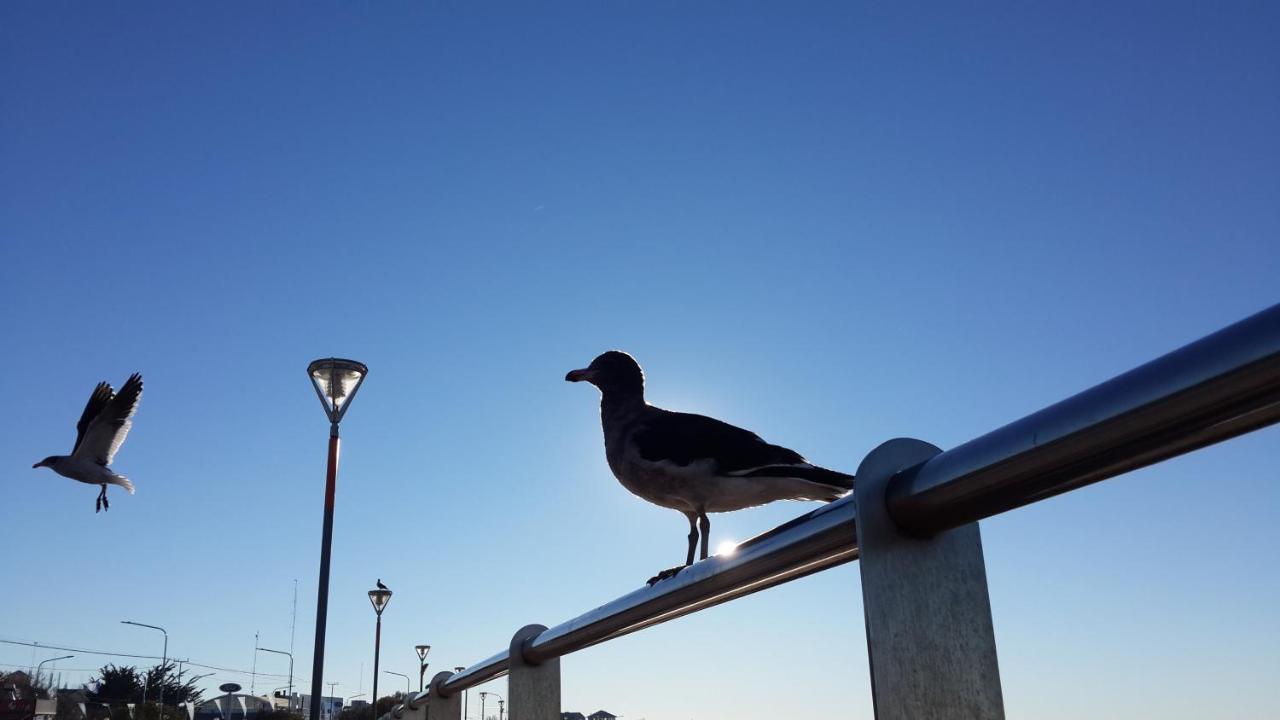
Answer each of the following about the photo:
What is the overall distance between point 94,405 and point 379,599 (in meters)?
8.63

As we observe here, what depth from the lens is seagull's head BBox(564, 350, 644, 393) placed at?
545cm

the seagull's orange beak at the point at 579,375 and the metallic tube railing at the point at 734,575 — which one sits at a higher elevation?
the seagull's orange beak at the point at 579,375

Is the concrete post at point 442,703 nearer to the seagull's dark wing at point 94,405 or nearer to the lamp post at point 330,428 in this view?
the lamp post at point 330,428

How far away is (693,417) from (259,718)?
2056 inches

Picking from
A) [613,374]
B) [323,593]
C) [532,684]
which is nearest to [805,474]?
[532,684]

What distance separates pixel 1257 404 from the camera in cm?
71

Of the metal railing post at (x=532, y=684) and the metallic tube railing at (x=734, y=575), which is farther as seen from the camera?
the metal railing post at (x=532, y=684)

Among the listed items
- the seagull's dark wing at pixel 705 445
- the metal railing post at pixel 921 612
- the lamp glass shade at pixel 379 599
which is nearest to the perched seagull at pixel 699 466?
the seagull's dark wing at pixel 705 445

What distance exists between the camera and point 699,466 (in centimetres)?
401

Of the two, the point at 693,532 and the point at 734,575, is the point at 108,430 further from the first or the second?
the point at 734,575

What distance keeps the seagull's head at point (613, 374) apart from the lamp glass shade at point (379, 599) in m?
20.5

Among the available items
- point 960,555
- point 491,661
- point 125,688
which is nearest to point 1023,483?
point 960,555

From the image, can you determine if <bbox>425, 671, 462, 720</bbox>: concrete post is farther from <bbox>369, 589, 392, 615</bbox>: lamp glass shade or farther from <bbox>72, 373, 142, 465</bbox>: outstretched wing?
<bbox>369, 589, 392, 615</bbox>: lamp glass shade

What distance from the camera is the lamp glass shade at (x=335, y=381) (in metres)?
12.3
